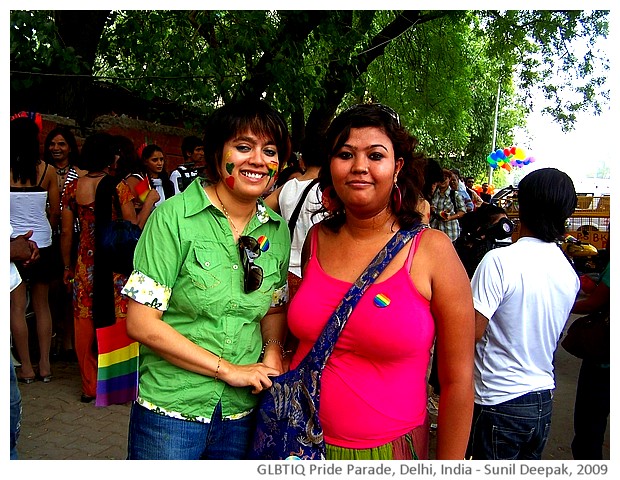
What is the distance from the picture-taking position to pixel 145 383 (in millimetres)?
1917

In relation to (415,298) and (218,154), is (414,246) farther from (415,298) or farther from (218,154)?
(218,154)

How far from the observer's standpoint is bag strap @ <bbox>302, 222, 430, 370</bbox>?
5.91 feet

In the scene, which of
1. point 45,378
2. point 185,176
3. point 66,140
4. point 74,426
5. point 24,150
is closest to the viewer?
point 74,426

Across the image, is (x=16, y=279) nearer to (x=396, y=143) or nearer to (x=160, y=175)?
(x=396, y=143)

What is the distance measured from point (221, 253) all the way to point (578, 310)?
1953 millimetres

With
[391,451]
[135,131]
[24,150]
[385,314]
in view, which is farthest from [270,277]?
[135,131]

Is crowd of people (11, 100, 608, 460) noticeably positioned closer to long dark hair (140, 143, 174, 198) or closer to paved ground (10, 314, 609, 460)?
paved ground (10, 314, 609, 460)

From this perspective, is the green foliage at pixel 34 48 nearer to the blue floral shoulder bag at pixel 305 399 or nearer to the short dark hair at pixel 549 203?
the blue floral shoulder bag at pixel 305 399

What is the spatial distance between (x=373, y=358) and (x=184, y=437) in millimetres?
691

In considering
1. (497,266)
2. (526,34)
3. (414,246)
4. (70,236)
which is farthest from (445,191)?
(414,246)

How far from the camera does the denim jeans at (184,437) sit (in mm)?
1867

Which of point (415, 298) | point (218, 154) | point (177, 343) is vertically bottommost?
point (177, 343)

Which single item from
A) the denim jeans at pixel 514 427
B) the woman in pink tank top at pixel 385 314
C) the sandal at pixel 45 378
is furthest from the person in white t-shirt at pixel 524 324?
the sandal at pixel 45 378

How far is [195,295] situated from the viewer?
1.84 m
